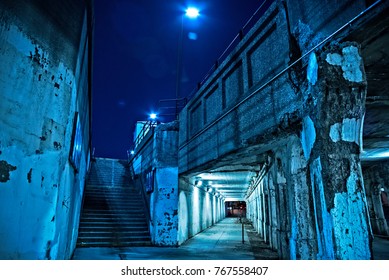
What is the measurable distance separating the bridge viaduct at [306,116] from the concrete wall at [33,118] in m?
4.02

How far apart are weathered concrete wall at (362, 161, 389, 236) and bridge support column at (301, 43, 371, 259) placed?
13647 millimetres

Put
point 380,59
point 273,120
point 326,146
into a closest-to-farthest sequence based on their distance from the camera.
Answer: point 326,146 → point 380,59 → point 273,120

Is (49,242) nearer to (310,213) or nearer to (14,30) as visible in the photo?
(14,30)

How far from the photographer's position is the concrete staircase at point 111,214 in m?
9.83

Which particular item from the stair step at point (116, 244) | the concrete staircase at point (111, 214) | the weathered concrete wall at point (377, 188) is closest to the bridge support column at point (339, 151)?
the stair step at point (116, 244)

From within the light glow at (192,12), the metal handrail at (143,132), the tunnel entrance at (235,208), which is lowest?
the tunnel entrance at (235,208)

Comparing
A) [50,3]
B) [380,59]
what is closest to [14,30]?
[50,3]

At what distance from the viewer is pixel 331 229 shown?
351 cm

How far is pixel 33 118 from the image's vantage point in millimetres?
3422

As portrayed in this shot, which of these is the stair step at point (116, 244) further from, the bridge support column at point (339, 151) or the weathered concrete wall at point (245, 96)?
the bridge support column at point (339, 151)

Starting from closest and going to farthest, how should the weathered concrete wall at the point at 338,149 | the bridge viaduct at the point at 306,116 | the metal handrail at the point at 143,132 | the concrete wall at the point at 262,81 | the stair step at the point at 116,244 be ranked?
1. the weathered concrete wall at the point at 338,149
2. the bridge viaduct at the point at 306,116
3. the concrete wall at the point at 262,81
4. the stair step at the point at 116,244
5. the metal handrail at the point at 143,132

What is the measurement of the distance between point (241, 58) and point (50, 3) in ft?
15.4

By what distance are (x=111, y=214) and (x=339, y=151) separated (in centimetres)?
1061

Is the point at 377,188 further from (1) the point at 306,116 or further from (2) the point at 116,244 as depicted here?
(2) the point at 116,244
